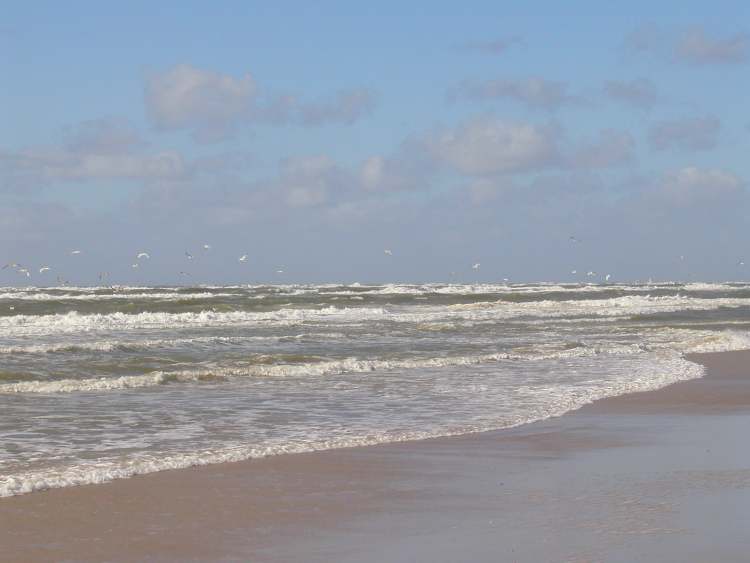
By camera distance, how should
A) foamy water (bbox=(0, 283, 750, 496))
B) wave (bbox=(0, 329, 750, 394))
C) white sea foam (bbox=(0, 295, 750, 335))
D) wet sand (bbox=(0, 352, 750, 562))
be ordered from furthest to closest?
white sea foam (bbox=(0, 295, 750, 335)) < wave (bbox=(0, 329, 750, 394)) < foamy water (bbox=(0, 283, 750, 496)) < wet sand (bbox=(0, 352, 750, 562))

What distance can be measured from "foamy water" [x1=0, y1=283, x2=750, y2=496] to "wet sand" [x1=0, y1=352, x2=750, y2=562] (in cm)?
80

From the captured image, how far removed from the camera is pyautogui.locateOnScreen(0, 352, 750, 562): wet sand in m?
5.95

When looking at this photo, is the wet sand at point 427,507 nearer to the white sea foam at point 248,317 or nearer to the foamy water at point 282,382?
the foamy water at point 282,382

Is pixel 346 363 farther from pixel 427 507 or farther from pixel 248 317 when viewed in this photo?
pixel 248 317

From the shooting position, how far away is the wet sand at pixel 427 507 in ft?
19.5

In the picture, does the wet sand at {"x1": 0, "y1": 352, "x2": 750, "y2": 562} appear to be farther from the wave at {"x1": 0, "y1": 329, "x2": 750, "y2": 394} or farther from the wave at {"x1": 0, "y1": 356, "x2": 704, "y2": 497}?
the wave at {"x1": 0, "y1": 329, "x2": 750, "y2": 394}

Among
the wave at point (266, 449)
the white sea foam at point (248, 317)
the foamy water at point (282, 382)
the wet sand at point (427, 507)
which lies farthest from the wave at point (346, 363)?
the white sea foam at point (248, 317)

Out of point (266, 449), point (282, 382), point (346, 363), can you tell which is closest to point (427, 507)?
point (266, 449)

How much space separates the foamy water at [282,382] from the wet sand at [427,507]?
805mm

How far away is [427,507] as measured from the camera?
718 centimetres

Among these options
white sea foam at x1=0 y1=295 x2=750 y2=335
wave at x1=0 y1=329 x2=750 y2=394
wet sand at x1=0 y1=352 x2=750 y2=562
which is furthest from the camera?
white sea foam at x1=0 y1=295 x2=750 y2=335

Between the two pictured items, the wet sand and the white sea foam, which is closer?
the wet sand

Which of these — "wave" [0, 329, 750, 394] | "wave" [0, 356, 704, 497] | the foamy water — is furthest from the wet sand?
"wave" [0, 329, 750, 394]

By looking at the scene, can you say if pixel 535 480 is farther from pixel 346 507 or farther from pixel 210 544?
pixel 210 544
